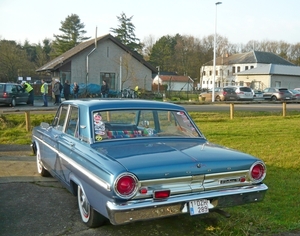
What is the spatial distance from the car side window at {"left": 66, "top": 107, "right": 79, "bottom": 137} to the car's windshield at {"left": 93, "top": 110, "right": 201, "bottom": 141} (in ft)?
1.41

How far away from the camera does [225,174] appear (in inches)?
160

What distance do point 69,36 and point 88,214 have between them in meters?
69.5

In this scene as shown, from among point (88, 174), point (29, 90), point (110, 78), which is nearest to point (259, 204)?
point (88, 174)

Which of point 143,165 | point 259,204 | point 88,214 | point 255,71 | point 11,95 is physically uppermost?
point 255,71

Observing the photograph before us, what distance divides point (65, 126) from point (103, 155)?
1.71 metres

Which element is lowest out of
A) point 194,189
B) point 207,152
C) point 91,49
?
point 194,189

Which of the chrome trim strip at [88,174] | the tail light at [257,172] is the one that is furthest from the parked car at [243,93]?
the tail light at [257,172]

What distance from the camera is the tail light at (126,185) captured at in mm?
3589

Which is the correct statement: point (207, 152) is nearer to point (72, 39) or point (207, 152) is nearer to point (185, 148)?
point (185, 148)

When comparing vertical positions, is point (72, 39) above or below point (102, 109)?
above

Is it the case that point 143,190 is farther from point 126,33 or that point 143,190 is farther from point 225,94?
point 126,33

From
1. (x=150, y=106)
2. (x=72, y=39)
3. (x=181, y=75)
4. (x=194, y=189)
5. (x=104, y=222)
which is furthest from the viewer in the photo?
(x=181, y=75)

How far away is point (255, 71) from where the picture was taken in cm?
6681

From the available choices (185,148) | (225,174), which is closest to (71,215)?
(185,148)
